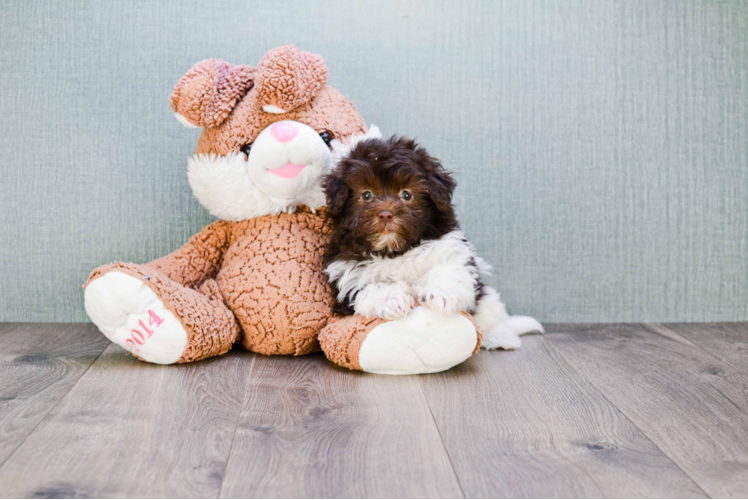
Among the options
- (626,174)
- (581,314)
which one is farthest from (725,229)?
Result: (581,314)

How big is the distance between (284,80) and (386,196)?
12.9 inches

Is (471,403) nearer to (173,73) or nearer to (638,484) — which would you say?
(638,484)

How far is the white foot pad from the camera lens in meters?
1.16

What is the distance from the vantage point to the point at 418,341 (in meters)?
1.17

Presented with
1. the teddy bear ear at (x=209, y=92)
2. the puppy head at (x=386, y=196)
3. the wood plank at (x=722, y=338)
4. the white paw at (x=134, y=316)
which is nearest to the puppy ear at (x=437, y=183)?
the puppy head at (x=386, y=196)

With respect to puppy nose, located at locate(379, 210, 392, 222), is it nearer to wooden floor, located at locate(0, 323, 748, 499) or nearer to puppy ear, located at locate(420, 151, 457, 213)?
puppy ear, located at locate(420, 151, 457, 213)

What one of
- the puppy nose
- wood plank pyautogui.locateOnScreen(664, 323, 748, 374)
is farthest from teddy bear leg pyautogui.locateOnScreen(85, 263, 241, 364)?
wood plank pyautogui.locateOnScreen(664, 323, 748, 374)

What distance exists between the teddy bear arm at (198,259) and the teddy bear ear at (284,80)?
32 cm

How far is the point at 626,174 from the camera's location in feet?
5.49

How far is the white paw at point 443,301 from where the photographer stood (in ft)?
3.76

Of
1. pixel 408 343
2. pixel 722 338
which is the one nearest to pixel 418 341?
pixel 408 343

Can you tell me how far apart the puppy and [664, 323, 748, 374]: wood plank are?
0.62 m

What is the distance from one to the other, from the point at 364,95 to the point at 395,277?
602 mm

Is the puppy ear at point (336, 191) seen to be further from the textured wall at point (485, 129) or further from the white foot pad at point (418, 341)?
the textured wall at point (485, 129)
